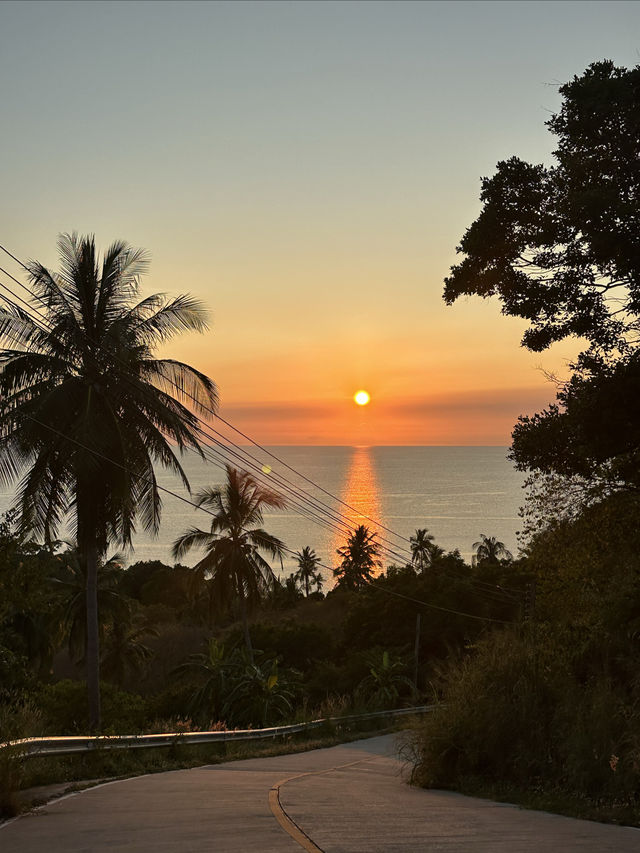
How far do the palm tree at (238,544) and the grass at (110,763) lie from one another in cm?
1718

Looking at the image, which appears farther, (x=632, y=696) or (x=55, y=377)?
(x=55, y=377)

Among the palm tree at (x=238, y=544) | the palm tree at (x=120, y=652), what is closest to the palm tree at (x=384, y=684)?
the palm tree at (x=238, y=544)

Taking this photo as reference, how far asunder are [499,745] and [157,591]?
73785 millimetres

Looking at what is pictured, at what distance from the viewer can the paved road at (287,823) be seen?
6.97 m

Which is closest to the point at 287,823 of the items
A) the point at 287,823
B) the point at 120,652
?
the point at 287,823

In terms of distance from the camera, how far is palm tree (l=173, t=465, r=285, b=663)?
39.2 meters

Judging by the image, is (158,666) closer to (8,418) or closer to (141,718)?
(141,718)

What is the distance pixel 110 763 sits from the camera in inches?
518

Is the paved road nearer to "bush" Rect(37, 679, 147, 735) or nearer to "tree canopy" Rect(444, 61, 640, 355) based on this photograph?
"tree canopy" Rect(444, 61, 640, 355)

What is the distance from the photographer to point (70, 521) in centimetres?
2255

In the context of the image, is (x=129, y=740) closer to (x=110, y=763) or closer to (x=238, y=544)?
(x=110, y=763)

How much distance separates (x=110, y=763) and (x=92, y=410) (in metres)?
9.60

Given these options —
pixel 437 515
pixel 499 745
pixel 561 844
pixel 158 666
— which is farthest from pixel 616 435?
pixel 437 515

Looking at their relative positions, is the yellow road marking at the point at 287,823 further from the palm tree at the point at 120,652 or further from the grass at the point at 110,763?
the palm tree at the point at 120,652
